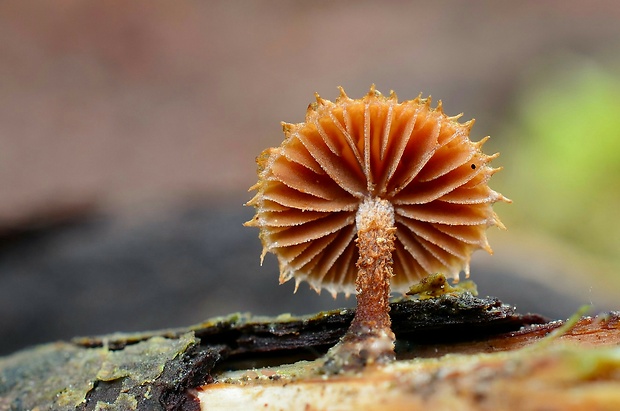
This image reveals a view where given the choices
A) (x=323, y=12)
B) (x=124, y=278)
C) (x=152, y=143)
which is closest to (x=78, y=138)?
(x=152, y=143)

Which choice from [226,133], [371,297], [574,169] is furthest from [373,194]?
[226,133]

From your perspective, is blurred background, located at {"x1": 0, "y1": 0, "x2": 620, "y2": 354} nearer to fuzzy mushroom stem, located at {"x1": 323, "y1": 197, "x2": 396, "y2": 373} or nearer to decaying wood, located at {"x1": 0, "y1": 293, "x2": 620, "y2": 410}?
decaying wood, located at {"x1": 0, "y1": 293, "x2": 620, "y2": 410}

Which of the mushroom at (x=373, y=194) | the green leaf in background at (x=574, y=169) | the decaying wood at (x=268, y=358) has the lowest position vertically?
the decaying wood at (x=268, y=358)

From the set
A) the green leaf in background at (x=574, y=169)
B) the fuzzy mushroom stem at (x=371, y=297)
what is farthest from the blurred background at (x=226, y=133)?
the fuzzy mushroom stem at (x=371, y=297)

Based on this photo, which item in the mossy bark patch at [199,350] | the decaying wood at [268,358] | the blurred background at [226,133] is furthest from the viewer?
the blurred background at [226,133]

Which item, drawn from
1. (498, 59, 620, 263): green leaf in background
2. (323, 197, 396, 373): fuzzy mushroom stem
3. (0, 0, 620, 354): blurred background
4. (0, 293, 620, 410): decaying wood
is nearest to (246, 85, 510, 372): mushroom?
Result: (323, 197, 396, 373): fuzzy mushroom stem

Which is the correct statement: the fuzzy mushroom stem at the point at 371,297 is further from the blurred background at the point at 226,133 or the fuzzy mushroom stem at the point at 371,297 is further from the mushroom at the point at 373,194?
the blurred background at the point at 226,133

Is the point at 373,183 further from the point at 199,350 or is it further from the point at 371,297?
the point at 199,350

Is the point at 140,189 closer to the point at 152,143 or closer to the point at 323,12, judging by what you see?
the point at 152,143
